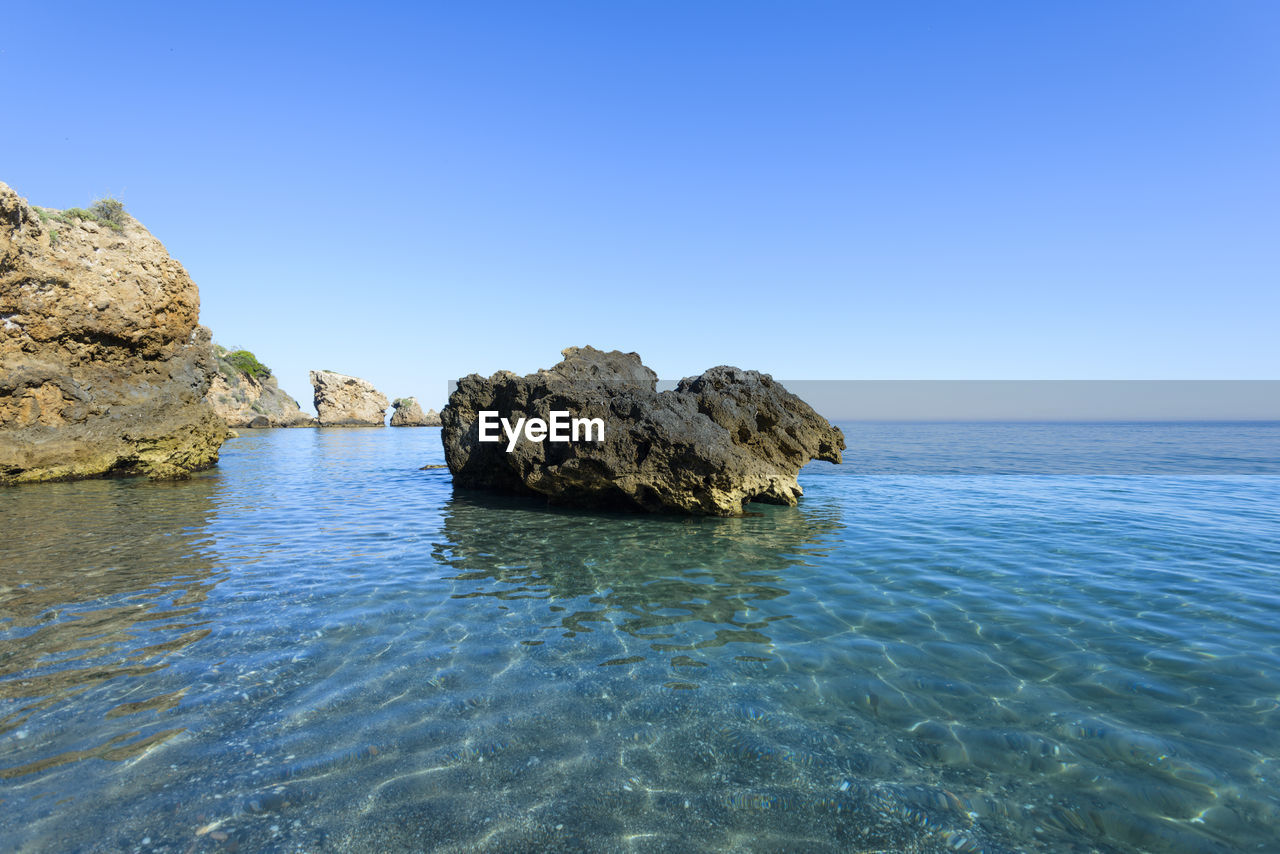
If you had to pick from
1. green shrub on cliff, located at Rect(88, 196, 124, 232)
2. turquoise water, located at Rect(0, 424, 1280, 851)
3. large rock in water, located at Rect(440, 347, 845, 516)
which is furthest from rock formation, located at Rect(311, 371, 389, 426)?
turquoise water, located at Rect(0, 424, 1280, 851)

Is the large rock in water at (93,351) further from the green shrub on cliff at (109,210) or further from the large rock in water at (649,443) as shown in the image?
the large rock in water at (649,443)

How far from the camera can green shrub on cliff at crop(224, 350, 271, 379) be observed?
7600 centimetres

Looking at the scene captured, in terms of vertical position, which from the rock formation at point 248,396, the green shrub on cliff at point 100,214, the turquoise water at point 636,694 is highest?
the green shrub on cliff at point 100,214

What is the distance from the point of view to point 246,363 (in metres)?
76.8

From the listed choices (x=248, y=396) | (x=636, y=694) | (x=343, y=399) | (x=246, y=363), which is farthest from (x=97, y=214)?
Answer: (x=343, y=399)

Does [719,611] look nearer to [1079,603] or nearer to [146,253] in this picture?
[1079,603]

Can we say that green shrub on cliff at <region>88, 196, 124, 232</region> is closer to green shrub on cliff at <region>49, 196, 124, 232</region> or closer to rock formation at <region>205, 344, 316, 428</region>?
green shrub on cliff at <region>49, 196, 124, 232</region>

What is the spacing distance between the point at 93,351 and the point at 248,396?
66.0 m

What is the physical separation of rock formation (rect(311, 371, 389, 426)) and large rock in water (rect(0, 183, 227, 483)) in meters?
68.1

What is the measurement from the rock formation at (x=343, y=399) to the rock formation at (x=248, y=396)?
4.33m

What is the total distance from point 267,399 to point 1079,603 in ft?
304

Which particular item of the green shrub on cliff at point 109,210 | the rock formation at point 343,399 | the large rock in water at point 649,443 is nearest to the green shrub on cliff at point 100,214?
the green shrub on cliff at point 109,210

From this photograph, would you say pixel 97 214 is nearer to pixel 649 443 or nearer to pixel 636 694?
pixel 649 443

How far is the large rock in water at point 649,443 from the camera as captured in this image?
1291 centimetres
